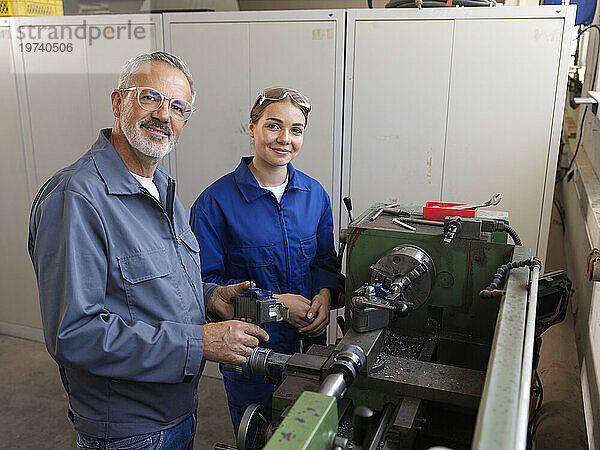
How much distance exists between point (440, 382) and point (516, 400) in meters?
0.37

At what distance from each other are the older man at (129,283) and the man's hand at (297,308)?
0.90 feet

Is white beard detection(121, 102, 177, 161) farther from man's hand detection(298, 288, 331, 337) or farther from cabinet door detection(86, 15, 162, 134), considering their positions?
cabinet door detection(86, 15, 162, 134)

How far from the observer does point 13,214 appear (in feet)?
9.44

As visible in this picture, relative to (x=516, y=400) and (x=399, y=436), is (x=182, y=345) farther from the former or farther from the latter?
(x=516, y=400)

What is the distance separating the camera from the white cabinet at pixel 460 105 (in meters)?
1.98

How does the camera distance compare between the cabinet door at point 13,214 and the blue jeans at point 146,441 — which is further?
the cabinet door at point 13,214

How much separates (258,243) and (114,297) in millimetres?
520

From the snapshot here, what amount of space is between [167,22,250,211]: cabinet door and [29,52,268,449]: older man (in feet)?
3.72

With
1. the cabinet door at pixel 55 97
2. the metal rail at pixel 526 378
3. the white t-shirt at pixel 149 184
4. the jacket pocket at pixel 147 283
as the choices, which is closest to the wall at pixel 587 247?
the metal rail at pixel 526 378

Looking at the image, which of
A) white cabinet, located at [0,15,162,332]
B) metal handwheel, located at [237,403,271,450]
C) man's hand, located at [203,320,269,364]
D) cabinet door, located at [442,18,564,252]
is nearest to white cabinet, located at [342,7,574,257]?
cabinet door, located at [442,18,564,252]

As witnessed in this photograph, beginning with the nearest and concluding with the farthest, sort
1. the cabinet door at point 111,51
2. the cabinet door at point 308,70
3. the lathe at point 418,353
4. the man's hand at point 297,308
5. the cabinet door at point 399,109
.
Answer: the lathe at point 418,353 < the man's hand at point 297,308 < the cabinet door at point 399,109 < the cabinet door at point 308,70 < the cabinet door at point 111,51

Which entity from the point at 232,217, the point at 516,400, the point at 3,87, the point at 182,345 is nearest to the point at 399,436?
the point at 516,400

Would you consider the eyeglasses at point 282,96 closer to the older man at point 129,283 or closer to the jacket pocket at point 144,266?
the older man at point 129,283

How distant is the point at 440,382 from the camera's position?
3.15ft
